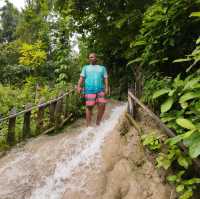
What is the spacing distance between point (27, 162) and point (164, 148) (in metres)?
3.56

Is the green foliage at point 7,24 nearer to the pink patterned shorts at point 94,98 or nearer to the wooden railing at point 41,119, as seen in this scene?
the wooden railing at point 41,119

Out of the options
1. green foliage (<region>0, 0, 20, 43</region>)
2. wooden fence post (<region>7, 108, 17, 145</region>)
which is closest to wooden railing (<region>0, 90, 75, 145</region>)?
wooden fence post (<region>7, 108, 17, 145</region>)

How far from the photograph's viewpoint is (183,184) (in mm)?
4688

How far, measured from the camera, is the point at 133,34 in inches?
467

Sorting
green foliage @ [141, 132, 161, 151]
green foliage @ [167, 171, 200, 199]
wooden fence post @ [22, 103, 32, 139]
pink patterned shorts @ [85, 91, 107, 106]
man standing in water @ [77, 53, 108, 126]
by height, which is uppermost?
man standing in water @ [77, 53, 108, 126]

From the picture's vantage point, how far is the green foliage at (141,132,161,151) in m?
5.60

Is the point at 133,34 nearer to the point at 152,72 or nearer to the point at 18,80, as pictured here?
the point at 152,72

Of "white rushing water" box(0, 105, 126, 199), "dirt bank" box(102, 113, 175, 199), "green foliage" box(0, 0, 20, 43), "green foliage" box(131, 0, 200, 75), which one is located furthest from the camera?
"green foliage" box(0, 0, 20, 43)

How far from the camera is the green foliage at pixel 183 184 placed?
4.46m

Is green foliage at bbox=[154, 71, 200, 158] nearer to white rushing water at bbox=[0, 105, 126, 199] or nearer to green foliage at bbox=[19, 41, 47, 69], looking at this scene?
white rushing water at bbox=[0, 105, 126, 199]

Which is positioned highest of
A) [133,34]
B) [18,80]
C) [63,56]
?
[133,34]

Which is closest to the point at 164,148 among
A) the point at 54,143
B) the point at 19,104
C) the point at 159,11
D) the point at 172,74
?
the point at 172,74

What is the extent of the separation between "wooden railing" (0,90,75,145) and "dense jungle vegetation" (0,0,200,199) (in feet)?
7.71

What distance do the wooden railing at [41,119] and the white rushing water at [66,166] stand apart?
94 centimetres
